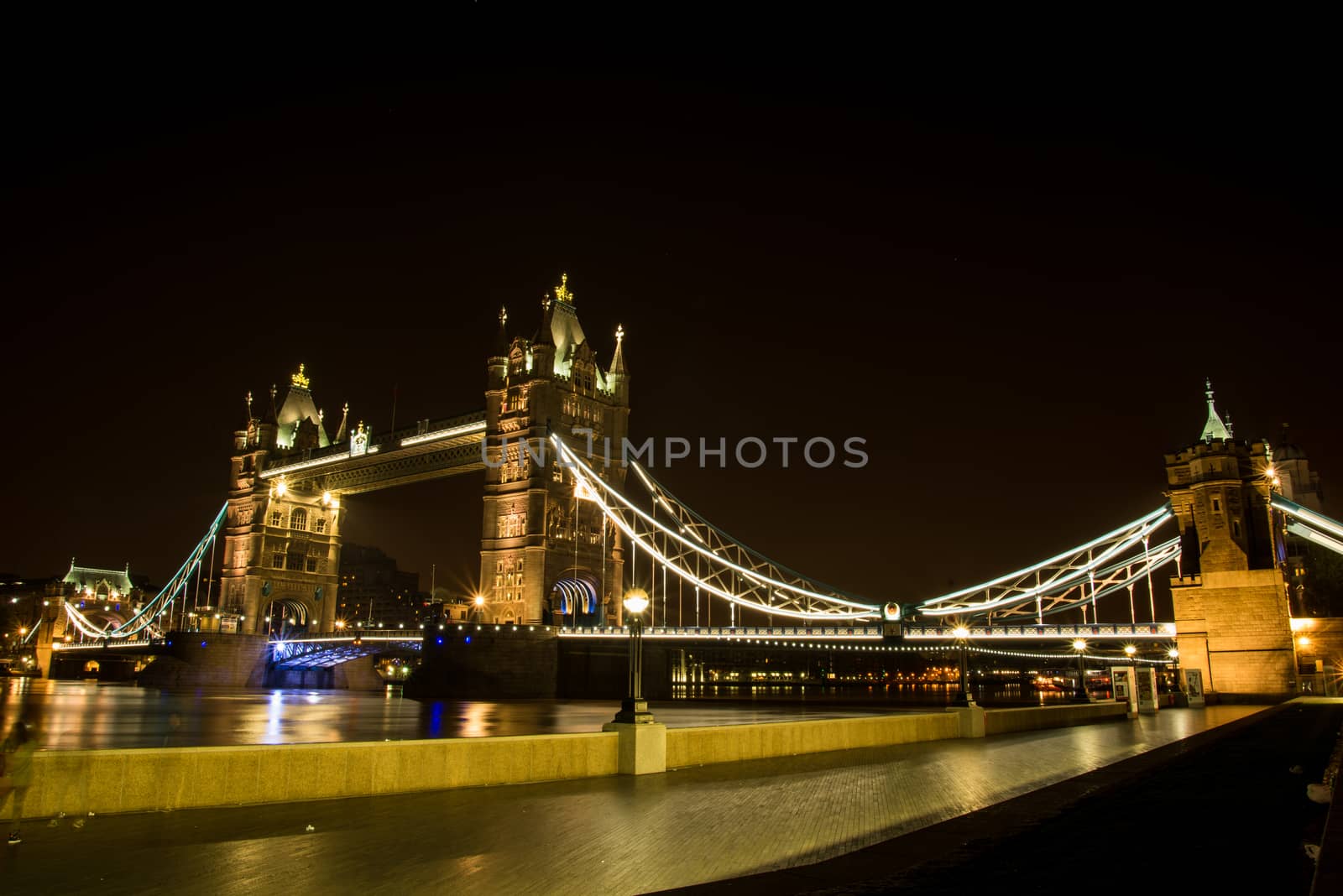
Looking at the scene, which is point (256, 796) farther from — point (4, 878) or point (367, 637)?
point (367, 637)

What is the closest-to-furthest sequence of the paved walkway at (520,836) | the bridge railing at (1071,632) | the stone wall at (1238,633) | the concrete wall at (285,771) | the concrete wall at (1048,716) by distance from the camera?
the paved walkway at (520,836), the concrete wall at (285,771), the concrete wall at (1048,716), the stone wall at (1238,633), the bridge railing at (1071,632)

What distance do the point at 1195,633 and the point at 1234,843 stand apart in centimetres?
4120

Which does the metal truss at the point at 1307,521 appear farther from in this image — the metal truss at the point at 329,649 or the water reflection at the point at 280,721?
the metal truss at the point at 329,649

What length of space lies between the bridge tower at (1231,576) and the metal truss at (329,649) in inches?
1858

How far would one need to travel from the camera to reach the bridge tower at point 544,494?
222 ft

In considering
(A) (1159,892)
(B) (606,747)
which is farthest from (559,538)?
(A) (1159,892)

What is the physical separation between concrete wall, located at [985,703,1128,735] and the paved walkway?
9.18 m

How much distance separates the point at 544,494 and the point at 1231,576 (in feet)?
136

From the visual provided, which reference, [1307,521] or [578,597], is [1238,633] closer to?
[1307,521]

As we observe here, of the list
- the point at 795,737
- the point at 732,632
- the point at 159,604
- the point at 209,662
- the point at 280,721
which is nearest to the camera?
the point at 795,737

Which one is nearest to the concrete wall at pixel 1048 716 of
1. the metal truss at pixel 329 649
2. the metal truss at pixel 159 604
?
the metal truss at pixel 329 649

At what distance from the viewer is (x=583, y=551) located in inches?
2776

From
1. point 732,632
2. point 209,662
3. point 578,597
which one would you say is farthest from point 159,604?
point 732,632

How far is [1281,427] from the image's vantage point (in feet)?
323
